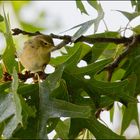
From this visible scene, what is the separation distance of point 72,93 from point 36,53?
0.14m

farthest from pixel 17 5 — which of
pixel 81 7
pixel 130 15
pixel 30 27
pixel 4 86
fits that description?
pixel 4 86

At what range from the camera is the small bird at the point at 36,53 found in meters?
1.38

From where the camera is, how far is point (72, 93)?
1422 millimetres

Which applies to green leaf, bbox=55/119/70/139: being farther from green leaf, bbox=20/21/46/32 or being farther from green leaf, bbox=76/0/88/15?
green leaf, bbox=20/21/46/32

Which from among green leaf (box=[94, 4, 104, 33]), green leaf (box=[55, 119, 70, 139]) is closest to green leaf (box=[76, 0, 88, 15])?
green leaf (box=[94, 4, 104, 33])

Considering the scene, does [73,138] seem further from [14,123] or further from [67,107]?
[14,123]

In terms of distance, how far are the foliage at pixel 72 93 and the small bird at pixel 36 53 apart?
31mm

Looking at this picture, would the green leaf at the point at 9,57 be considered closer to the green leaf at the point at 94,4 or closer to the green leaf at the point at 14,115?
the green leaf at the point at 14,115

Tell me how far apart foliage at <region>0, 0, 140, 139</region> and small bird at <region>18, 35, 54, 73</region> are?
31mm

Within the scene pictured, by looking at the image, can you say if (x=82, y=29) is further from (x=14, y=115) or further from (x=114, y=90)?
(x=14, y=115)

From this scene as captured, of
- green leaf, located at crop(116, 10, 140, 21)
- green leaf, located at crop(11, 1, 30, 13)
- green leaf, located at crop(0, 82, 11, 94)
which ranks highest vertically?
green leaf, located at crop(116, 10, 140, 21)

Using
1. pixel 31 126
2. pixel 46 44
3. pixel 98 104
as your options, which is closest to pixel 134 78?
pixel 98 104

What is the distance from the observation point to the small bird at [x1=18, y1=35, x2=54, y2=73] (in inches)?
54.1

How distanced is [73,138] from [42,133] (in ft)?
0.82
